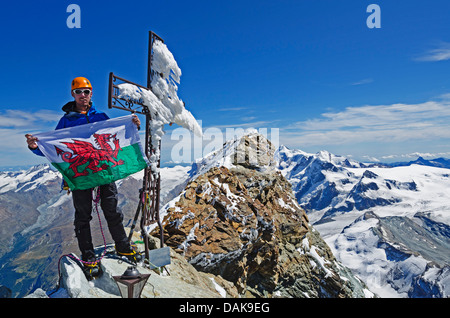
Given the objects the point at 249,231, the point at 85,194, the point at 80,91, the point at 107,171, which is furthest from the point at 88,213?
the point at 249,231

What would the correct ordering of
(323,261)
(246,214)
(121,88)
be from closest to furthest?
(121,88) < (246,214) < (323,261)

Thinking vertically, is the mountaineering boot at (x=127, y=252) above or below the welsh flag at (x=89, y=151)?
below

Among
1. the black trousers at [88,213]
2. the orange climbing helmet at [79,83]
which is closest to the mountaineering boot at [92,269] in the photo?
the black trousers at [88,213]

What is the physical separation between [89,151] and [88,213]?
1744 millimetres

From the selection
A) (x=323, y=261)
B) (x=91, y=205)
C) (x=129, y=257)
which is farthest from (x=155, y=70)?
(x=323, y=261)

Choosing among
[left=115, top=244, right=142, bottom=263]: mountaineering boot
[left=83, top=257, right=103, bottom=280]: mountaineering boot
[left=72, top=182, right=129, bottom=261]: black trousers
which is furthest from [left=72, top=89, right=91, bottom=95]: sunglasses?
[left=115, top=244, right=142, bottom=263]: mountaineering boot

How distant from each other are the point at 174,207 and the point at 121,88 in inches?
591

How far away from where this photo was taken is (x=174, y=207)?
22.5m

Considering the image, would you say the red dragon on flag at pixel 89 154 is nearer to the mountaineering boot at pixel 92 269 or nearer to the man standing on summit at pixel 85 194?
the man standing on summit at pixel 85 194

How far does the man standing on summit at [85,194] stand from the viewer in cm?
739

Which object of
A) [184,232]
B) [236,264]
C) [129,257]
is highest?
[129,257]

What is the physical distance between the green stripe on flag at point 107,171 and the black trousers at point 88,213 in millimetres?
249

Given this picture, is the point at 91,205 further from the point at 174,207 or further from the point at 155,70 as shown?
the point at 174,207

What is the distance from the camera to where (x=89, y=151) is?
7828 mm
